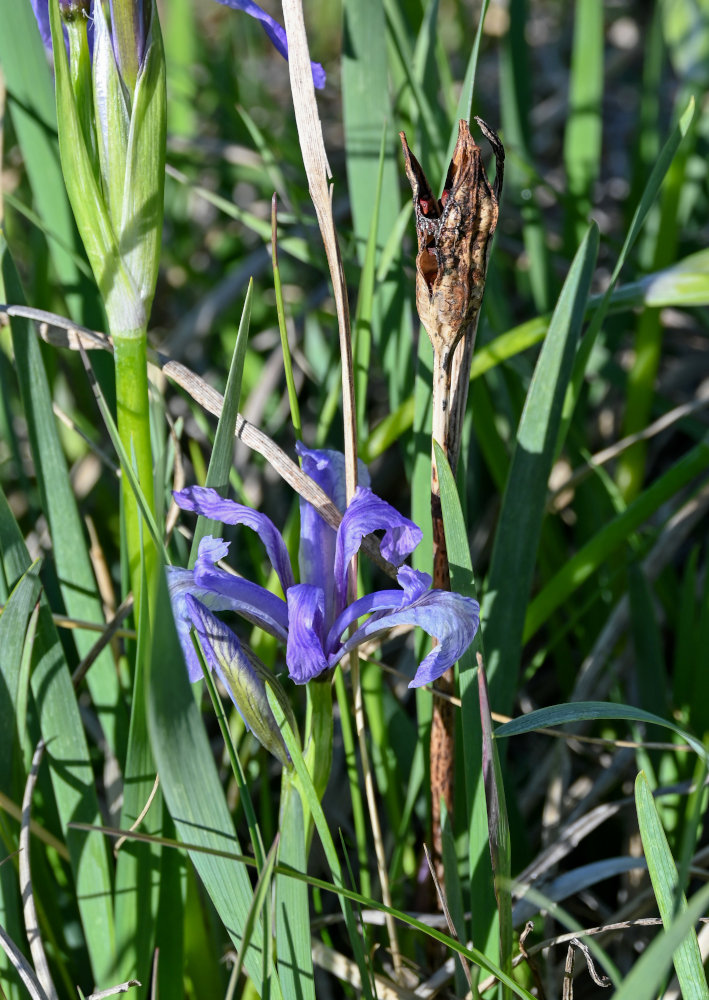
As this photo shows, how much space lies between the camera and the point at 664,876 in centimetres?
59

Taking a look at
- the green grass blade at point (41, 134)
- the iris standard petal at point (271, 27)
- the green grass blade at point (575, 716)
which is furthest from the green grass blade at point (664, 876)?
the green grass blade at point (41, 134)

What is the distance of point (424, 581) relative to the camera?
0.59 metres

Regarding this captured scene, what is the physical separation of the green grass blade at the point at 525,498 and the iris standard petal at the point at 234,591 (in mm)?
233

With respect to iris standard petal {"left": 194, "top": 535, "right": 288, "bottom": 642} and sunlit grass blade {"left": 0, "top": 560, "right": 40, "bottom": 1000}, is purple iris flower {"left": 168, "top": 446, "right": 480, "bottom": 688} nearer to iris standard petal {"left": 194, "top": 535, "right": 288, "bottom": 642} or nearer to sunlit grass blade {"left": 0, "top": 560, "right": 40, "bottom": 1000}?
iris standard petal {"left": 194, "top": 535, "right": 288, "bottom": 642}

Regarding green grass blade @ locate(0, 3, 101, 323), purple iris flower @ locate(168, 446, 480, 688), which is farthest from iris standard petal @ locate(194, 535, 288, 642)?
green grass blade @ locate(0, 3, 101, 323)

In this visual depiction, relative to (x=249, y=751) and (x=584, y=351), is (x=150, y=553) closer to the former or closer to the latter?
(x=249, y=751)

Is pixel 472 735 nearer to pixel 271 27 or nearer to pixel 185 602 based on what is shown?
pixel 185 602

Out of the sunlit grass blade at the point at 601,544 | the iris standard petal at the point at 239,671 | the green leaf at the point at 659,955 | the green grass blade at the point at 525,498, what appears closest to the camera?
the green leaf at the point at 659,955

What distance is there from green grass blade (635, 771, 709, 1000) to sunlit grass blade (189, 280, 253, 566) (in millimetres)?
355

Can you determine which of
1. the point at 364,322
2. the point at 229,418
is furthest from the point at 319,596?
the point at 364,322

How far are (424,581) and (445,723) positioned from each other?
22cm

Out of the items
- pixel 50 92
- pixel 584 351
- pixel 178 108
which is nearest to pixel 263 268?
pixel 178 108

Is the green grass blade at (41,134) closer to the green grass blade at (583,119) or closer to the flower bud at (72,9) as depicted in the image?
the flower bud at (72,9)

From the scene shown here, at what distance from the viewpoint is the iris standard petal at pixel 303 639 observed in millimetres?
578
